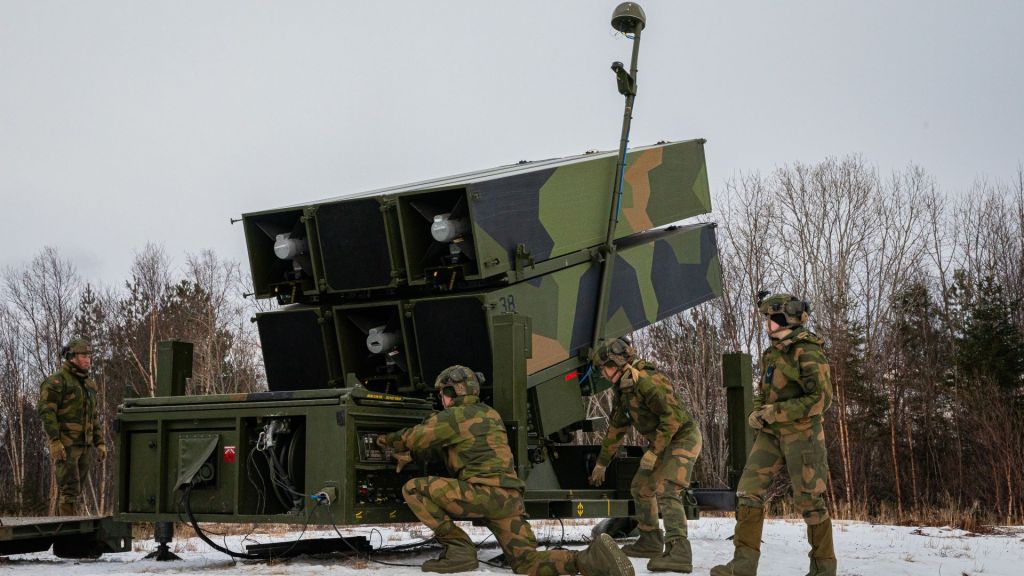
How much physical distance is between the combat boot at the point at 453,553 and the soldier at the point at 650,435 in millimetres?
1596

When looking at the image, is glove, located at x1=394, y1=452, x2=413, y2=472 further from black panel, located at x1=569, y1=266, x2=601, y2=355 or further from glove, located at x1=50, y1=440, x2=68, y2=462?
glove, located at x1=50, y1=440, x2=68, y2=462

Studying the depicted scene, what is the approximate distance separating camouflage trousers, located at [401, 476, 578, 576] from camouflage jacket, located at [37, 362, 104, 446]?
15.1 ft

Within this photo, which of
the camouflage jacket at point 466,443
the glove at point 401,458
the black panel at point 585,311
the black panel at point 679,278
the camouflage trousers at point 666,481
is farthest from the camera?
the black panel at point 679,278

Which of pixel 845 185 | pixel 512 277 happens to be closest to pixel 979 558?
pixel 512 277

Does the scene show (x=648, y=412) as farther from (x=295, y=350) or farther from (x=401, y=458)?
(x=295, y=350)

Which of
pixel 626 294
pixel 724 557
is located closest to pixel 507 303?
pixel 626 294

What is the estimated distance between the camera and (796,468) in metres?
6.59

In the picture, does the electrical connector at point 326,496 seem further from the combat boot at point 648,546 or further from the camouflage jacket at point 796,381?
the camouflage jacket at point 796,381

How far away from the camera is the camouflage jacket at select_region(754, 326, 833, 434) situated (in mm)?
6590

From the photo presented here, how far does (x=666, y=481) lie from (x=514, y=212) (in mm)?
2344

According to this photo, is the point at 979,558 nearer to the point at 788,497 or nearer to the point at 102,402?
the point at 788,497

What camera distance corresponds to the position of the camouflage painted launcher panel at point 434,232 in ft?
24.6

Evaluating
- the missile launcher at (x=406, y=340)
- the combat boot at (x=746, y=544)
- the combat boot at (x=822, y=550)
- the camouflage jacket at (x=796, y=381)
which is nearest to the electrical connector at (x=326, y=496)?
the missile launcher at (x=406, y=340)

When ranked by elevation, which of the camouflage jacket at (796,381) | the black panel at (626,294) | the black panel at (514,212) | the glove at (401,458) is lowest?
the glove at (401,458)
